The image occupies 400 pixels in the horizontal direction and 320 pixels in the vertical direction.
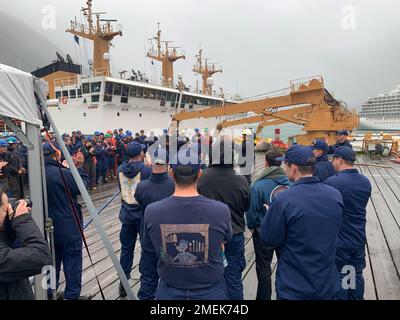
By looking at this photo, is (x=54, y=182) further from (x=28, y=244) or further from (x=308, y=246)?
(x=308, y=246)

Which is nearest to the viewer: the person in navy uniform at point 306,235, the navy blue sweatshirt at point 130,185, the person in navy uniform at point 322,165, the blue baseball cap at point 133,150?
the person in navy uniform at point 306,235

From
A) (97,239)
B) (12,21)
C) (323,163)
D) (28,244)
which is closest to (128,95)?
(97,239)

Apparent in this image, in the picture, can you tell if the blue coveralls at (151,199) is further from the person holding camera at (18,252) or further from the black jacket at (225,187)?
the person holding camera at (18,252)

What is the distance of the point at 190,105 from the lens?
95.9ft

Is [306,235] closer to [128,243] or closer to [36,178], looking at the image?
[128,243]

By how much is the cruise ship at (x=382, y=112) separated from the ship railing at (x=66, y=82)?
72.2 metres

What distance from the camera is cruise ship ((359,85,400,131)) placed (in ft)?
243

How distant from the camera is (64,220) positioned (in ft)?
11.4

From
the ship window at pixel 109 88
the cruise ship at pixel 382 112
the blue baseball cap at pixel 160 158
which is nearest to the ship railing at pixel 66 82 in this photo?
the ship window at pixel 109 88

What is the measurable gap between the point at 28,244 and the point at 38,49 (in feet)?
314

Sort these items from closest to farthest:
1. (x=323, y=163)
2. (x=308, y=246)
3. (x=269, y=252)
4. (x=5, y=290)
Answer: (x=5, y=290), (x=308, y=246), (x=269, y=252), (x=323, y=163)

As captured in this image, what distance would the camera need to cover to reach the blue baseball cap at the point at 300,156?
2381 mm

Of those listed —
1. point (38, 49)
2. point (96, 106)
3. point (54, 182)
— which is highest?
point (38, 49)

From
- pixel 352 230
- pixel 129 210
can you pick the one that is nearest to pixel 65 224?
pixel 129 210
